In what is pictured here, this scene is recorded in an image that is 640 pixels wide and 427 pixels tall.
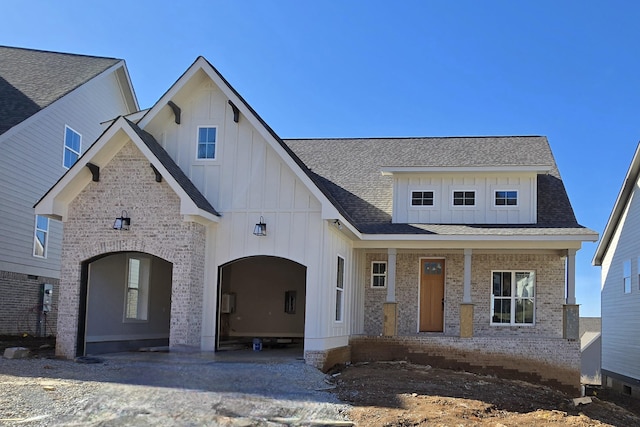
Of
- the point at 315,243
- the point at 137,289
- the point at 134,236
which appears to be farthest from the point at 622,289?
the point at 134,236

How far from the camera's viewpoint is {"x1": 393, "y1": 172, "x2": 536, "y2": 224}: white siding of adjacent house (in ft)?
69.7

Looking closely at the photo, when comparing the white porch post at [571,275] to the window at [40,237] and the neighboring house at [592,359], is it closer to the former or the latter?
the window at [40,237]

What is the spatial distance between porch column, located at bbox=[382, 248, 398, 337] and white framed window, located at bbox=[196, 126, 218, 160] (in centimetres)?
565

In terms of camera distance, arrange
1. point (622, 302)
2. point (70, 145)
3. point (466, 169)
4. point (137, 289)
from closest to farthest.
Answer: point (137, 289) < point (466, 169) < point (622, 302) < point (70, 145)

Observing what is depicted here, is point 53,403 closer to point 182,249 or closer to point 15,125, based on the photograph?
point 182,249

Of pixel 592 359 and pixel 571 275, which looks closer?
pixel 571 275

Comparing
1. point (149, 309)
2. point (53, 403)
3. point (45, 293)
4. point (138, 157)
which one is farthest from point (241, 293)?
point (53, 403)

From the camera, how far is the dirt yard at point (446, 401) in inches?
457

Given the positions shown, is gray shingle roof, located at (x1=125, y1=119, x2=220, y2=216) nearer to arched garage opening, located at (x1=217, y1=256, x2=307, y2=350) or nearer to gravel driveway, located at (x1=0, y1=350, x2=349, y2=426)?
gravel driveway, located at (x1=0, y1=350, x2=349, y2=426)

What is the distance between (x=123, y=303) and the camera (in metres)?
19.2

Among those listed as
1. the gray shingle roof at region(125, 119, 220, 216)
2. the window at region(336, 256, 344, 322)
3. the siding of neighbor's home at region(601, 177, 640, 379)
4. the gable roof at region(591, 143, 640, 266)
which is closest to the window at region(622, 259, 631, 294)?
the siding of neighbor's home at region(601, 177, 640, 379)

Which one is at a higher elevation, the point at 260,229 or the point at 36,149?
the point at 36,149

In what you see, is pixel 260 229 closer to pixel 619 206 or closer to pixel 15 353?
pixel 15 353

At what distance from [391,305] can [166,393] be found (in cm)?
894
